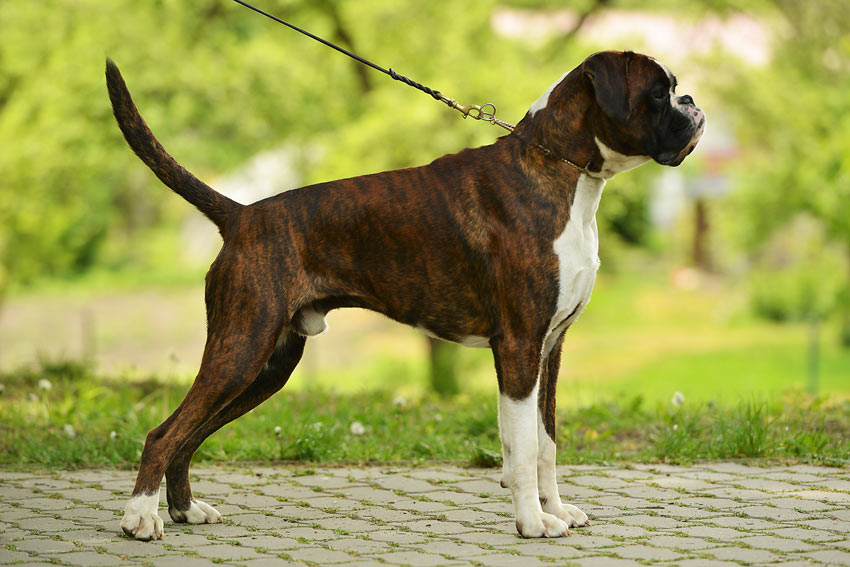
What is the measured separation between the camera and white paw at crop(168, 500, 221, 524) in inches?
211

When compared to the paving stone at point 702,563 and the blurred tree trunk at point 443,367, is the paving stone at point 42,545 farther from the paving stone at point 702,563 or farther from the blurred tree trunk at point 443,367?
the blurred tree trunk at point 443,367

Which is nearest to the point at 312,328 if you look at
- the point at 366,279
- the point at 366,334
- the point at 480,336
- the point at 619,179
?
the point at 366,279

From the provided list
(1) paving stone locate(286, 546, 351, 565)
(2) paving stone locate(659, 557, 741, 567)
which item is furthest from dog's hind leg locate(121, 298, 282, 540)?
(2) paving stone locate(659, 557, 741, 567)

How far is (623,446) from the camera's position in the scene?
7344mm

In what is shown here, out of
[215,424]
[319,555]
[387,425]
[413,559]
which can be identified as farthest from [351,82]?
[413,559]

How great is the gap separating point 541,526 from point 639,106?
1.92 m

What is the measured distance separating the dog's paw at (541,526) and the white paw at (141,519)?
163 cm

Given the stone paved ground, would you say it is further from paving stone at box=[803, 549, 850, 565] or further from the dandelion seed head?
the dandelion seed head

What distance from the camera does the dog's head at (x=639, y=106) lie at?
4863 millimetres

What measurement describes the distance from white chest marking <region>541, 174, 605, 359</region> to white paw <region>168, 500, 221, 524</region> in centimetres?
181

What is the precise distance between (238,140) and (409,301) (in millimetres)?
12921

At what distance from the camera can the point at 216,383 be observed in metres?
4.99

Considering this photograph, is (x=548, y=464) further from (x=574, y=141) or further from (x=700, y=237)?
(x=700, y=237)

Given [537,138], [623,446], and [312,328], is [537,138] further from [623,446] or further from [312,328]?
[623,446]
